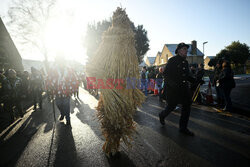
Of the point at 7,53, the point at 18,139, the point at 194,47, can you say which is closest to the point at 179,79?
the point at 18,139

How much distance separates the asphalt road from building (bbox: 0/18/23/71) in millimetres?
9649

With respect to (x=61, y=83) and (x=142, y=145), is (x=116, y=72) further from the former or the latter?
(x=61, y=83)

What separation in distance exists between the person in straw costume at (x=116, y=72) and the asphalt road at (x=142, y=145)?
0.44m

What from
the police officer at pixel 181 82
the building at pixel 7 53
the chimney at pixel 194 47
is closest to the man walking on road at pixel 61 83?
the police officer at pixel 181 82

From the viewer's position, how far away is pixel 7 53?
11.4 meters

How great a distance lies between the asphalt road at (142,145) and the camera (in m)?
2.34

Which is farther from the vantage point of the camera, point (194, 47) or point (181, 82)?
point (194, 47)

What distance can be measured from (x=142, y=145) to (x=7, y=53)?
14097 mm

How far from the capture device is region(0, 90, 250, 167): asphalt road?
7.68ft

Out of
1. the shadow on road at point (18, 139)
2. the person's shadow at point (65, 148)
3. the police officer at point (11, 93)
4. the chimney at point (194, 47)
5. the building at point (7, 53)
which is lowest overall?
the shadow on road at point (18, 139)

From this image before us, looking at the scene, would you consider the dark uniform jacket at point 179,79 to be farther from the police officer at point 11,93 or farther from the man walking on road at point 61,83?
the police officer at point 11,93

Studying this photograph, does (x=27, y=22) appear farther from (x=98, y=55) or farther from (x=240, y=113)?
(x=240, y=113)

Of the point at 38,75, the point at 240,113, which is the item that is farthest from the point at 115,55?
the point at 38,75

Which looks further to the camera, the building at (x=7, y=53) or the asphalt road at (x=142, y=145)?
the building at (x=7, y=53)
